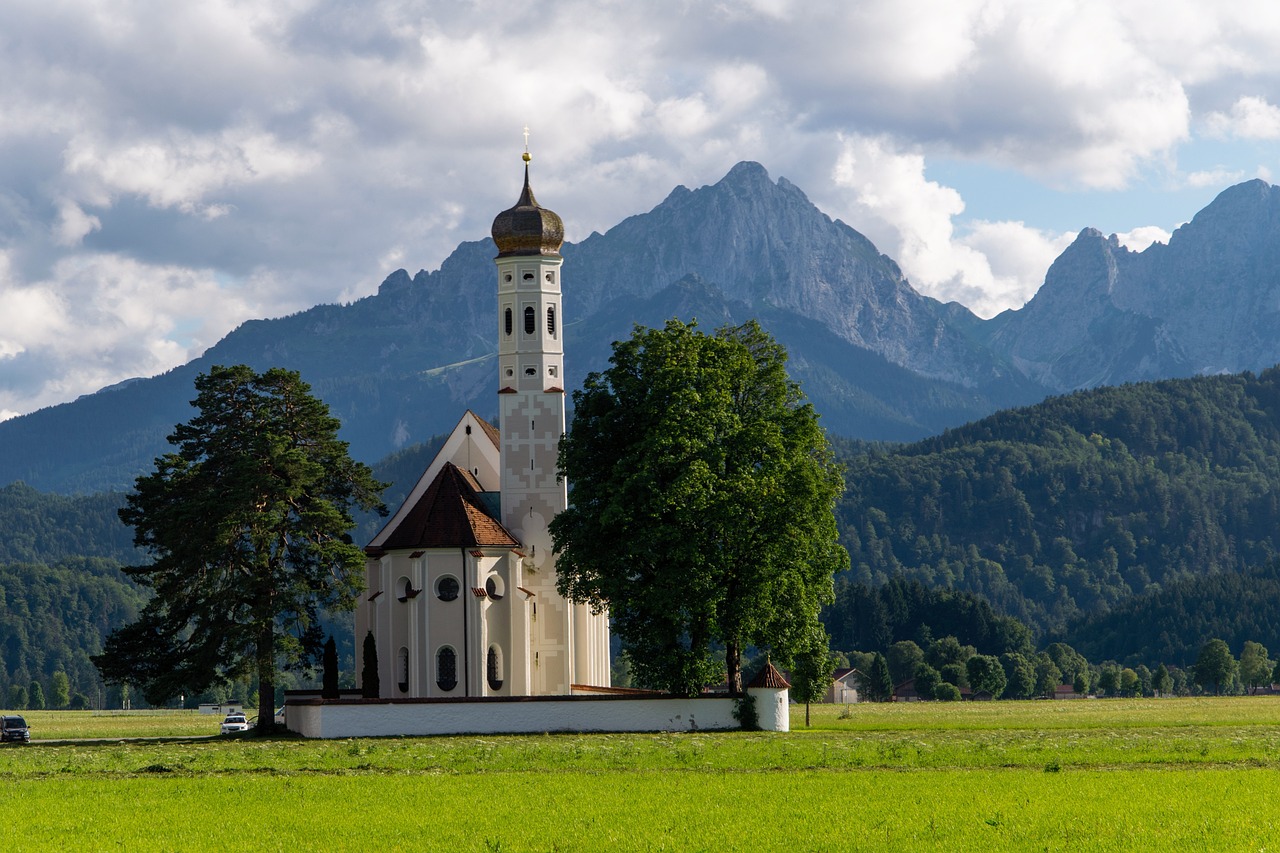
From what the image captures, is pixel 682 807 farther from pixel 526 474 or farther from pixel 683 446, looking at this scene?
pixel 526 474

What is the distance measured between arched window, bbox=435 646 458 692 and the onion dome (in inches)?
748

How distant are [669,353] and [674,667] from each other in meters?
11.8

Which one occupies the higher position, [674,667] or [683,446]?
[683,446]

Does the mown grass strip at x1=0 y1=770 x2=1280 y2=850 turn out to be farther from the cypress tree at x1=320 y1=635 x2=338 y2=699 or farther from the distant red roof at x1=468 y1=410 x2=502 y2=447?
the distant red roof at x1=468 y1=410 x2=502 y2=447

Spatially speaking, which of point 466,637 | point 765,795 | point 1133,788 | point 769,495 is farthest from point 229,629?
point 1133,788

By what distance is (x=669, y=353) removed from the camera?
68812 millimetres

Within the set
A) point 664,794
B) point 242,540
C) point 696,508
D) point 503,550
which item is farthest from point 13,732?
point 664,794

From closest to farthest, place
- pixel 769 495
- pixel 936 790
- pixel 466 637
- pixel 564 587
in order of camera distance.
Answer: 1. pixel 936 790
2. pixel 769 495
3. pixel 564 587
4. pixel 466 637

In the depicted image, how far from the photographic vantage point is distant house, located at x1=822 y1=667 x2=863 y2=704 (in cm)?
17725

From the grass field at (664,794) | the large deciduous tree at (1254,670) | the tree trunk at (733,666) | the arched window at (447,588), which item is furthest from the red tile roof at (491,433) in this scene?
the large deciduous tree at (1254,670)

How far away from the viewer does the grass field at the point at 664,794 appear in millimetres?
33656

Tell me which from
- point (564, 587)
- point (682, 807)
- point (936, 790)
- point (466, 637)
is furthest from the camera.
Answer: point (466, 637)

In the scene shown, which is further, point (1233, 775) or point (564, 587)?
point (564, 587)

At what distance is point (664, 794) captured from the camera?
40625 millimetres
